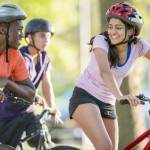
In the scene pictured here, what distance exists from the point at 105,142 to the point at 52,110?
1449 mm

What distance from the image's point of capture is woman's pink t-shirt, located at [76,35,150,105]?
804 centimetres

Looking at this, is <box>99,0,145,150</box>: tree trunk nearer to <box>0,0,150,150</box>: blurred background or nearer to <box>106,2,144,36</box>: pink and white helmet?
<box>106,2,144,36</box>: pink and white helmet

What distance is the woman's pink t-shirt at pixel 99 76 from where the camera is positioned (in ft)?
26.4

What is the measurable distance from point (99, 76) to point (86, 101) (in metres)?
0.27

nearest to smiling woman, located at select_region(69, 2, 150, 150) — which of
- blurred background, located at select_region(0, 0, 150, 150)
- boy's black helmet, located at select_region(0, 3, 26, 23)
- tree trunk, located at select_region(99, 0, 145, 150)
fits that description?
boy's black helmet, located at select_region(0, 3, 26, 23)

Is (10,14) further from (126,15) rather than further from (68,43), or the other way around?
(68,43)

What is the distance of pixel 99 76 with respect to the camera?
317 inches

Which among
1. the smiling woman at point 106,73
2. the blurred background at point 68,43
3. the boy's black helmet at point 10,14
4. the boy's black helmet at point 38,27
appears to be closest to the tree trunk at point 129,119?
the boy's black helmet at point 38,27

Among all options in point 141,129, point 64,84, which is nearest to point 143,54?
point 141,129

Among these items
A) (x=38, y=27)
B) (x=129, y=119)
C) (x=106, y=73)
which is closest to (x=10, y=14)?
(x=106, y=73)

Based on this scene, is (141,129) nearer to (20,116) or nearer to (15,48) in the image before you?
(20,116)

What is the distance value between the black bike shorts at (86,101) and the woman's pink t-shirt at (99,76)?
0.03m

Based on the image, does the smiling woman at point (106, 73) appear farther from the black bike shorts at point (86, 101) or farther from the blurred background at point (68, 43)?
the blurred background at point (68, 43)

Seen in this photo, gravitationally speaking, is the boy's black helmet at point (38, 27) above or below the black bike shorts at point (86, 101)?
above
